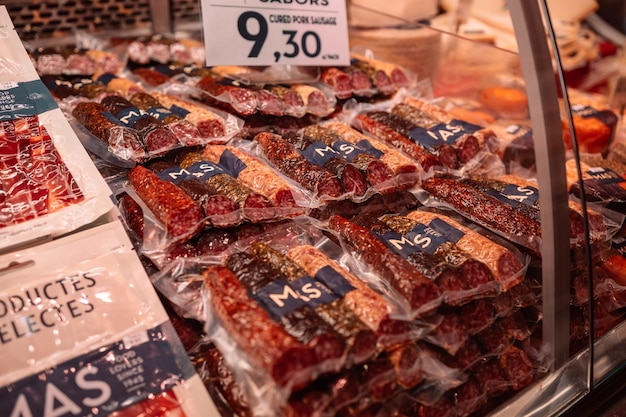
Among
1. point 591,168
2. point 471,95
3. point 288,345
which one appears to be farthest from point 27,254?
point 471,95

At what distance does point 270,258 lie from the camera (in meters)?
1.77

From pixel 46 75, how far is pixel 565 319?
298 centimetres

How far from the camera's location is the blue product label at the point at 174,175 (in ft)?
6.99

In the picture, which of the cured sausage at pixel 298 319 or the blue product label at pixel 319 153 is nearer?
the cured sausage at pixel 298 319

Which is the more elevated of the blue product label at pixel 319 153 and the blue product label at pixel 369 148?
the blue product label at pixel 319 153

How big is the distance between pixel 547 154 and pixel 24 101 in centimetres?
197

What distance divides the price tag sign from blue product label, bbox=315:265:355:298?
135 centimetres

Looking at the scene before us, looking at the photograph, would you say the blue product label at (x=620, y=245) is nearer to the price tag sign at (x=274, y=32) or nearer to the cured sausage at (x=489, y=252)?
the cured sausage at (x=489, y=252)

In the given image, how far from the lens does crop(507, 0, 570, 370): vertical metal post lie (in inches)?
58.6

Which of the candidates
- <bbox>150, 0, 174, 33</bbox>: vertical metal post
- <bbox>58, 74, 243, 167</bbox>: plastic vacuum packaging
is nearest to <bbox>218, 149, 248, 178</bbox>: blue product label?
<bbox>58, 74, 243, 167</bbox>: plastic vacuum packaging

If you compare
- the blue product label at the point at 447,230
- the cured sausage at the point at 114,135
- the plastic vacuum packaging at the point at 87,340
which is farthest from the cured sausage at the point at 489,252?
the cured sausage at the point at 114,135

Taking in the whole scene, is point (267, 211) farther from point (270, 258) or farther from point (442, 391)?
point (442, 391)

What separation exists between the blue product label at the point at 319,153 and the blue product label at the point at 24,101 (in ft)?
3.58

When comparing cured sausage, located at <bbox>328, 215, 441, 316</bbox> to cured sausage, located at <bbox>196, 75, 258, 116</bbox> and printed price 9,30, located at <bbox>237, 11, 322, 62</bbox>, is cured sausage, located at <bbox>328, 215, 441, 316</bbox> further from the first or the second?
printed price 9,30, located at <bbox>237, 11, 322, 62</bbox>
